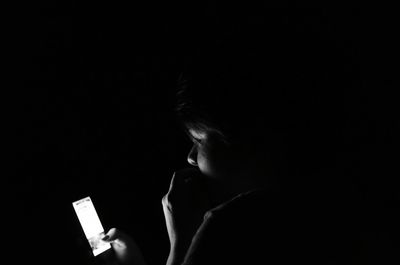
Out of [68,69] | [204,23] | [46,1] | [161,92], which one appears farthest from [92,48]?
[204,23]

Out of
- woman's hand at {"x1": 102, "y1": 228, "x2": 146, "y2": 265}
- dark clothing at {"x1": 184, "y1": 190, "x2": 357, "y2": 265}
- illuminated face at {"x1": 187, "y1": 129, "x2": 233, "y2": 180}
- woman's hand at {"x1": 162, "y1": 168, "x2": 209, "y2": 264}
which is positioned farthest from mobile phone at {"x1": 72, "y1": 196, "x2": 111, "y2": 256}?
dark clothing at {"x1": 184, "y1": 190, "x2": 357, "y2": 265}

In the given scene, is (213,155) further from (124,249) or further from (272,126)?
(124,249)

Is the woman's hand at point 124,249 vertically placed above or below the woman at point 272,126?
below

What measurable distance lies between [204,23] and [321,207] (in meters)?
1.25

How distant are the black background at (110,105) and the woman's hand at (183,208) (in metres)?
0.59

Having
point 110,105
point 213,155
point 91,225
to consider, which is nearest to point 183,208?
point 213,155

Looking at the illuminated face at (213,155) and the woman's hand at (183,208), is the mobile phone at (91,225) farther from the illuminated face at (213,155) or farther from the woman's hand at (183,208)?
the illuminated face at (213,155)

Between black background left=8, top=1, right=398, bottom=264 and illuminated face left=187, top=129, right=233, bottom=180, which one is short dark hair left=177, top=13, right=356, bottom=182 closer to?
illuminated face left=187, top=129, right=233, bottom=180

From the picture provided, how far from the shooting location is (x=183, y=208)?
3.73ft

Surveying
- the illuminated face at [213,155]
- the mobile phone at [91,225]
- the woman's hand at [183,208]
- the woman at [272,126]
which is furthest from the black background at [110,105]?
the illuminated face at [213,155]

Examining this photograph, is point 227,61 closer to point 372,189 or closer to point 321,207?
point 321,207

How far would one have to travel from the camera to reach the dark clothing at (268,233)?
684mm

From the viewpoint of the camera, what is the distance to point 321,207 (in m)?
0.75

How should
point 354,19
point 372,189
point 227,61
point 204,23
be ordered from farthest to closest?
point 204,23
point 354,19
point 372,189
point 227,61
